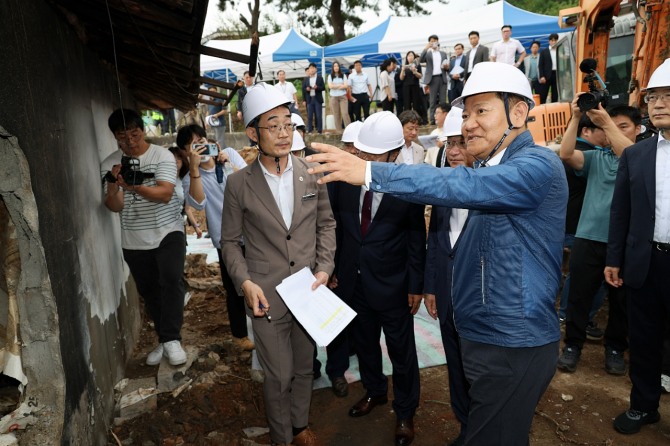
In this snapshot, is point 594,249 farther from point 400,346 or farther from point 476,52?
point 476,52

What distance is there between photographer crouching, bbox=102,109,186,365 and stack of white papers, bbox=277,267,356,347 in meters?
1.57

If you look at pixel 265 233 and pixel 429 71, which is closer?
pixel 265 233

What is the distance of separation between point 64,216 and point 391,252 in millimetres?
2015

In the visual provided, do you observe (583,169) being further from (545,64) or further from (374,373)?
(545,64)

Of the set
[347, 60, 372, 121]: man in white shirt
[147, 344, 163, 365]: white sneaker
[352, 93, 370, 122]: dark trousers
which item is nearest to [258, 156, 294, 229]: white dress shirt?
[147, 344, 163, 365]: white sneaker

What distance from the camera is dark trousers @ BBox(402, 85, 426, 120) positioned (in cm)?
1381

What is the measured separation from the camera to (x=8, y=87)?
2.09 metres

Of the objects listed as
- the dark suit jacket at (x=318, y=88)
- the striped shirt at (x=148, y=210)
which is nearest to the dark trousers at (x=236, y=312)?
the striped shirt at (x=148, y=210)

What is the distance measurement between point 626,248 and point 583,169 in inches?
51.0

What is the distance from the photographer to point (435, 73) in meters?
13.2

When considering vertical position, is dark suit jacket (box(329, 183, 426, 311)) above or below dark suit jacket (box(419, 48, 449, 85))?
below

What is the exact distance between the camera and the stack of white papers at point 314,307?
278cm

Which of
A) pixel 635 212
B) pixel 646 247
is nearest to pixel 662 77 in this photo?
pixel 635 212

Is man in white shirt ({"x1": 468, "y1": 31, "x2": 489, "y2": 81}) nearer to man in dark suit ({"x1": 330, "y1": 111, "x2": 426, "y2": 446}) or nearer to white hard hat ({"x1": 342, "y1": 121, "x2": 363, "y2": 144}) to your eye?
white hard hat ({"x1": 342, "y1": 121, "x2": 363, "y2": 144})
